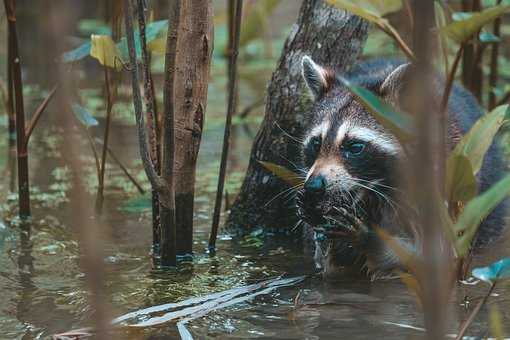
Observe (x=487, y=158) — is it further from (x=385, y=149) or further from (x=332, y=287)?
(x=332, y=287)

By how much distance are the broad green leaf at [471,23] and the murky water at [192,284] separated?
1.02 metres

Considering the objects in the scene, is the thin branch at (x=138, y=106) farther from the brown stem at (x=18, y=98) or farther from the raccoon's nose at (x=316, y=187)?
the brown stem at (x=18, y=98)

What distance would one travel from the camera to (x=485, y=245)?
183 inches

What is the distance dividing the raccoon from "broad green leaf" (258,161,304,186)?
8 cm

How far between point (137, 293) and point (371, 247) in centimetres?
98

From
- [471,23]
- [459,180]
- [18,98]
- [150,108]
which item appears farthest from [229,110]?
Answer: [471,23]

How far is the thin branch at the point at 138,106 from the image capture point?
344 centimetres

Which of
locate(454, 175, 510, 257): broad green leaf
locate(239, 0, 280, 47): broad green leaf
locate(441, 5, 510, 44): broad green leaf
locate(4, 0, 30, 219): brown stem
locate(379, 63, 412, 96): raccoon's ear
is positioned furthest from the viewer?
locate(239, 0, 280, 47): broad green leaf

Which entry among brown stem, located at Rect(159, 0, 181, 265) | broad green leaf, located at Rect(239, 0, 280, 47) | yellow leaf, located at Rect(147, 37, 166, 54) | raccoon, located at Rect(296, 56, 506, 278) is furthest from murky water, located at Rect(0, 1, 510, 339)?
broad green leaf, located at Rect(239, 0, 280, 47)

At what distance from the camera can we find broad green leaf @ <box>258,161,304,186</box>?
4.00m

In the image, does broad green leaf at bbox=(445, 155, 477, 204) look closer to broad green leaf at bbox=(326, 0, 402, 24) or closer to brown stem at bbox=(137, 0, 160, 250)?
broad green leaf at bbox=(326, 0, 402, 24)

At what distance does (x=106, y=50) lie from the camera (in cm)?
435

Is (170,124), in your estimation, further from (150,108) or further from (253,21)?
(253,21)

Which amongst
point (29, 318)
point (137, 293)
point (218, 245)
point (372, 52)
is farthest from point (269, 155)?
point (372, 52)
